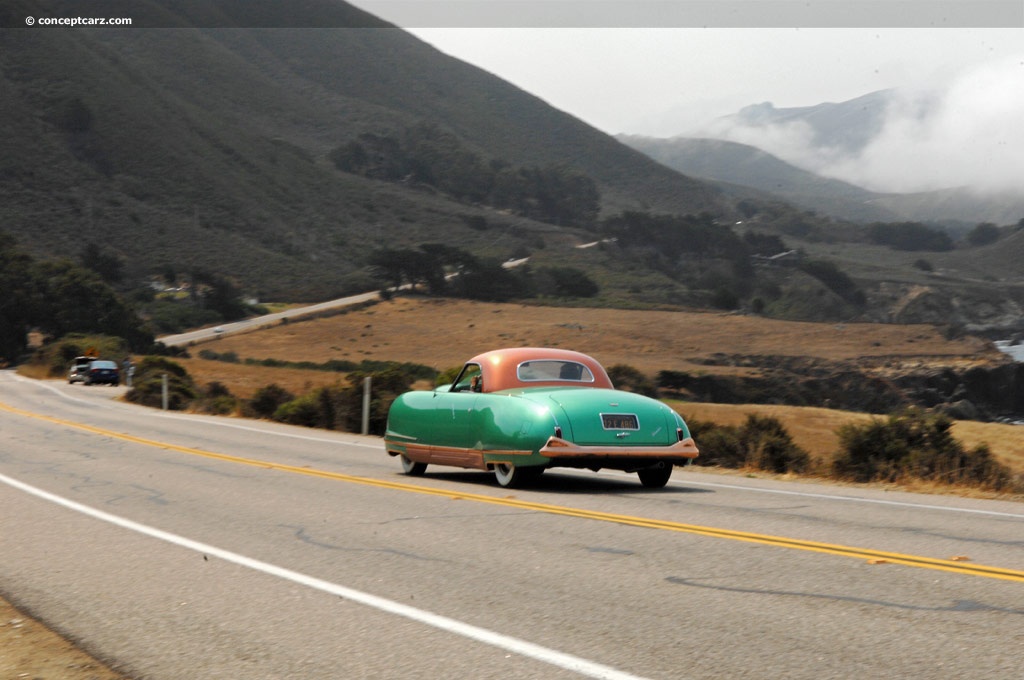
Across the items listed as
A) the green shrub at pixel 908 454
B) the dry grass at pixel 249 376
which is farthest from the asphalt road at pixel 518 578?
the dry grass at pixel 249 376

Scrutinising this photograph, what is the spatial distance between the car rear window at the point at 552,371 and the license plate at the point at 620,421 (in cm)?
141

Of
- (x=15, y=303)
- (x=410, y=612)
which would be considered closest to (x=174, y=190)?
(x=15, y=303)

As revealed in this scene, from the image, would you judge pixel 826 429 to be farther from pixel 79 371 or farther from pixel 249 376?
pixel 79 371

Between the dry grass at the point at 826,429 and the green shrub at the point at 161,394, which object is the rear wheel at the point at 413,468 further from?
the green shrub at the point at 161,394

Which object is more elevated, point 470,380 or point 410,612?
point 470,380

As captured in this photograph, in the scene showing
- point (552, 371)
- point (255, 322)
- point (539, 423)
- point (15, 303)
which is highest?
point (15, 303)

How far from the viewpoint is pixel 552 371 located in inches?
534

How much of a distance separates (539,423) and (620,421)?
2.67ft

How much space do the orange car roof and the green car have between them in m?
0.01

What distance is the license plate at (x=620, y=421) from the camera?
12.1 meters

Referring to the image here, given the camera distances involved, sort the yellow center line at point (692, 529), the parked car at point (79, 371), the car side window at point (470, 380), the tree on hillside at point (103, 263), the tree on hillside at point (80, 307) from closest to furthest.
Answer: the yellow center line at point (692, 529) < the car side window at point (470, 380) < the parked car at point (79, 371) < the tree on hillside at point (80, 307) < the tree on hillside at point (103, 263)

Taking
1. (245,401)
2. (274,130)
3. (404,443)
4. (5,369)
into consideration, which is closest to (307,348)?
(5,369)

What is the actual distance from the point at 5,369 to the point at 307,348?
20581 mm

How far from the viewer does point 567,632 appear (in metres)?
6.11
